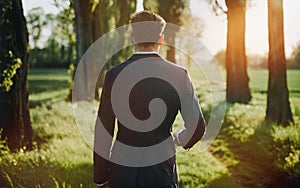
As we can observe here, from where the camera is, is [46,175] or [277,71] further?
[277,71]

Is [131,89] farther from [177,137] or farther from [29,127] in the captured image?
[29,127]

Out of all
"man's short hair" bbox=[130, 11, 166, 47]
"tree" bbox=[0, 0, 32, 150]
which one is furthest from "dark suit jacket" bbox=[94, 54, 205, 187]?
"tree" bbox=[0, 0, 32, 150]

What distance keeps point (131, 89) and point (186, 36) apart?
147 ft

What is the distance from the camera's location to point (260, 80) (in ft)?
114

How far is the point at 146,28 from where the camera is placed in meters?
3.35

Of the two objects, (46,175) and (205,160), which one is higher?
(46,175)

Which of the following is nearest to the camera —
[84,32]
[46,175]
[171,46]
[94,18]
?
[46,175]

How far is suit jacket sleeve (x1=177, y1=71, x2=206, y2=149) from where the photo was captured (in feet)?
11.0

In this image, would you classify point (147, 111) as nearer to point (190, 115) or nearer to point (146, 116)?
point (146, 116)

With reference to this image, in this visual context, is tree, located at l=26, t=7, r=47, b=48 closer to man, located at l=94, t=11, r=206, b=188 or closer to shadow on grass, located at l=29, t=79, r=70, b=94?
shadow on grass, located at l=29, t=79, r=70, b=94

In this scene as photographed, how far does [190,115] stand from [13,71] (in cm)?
558

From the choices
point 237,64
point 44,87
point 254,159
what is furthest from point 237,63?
point 44,87

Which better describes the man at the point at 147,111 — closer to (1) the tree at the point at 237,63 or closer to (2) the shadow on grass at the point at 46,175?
(2) the shadow on grass at the point at 46,175

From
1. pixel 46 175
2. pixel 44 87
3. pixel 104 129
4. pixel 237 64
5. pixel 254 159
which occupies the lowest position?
pixel 44 87
